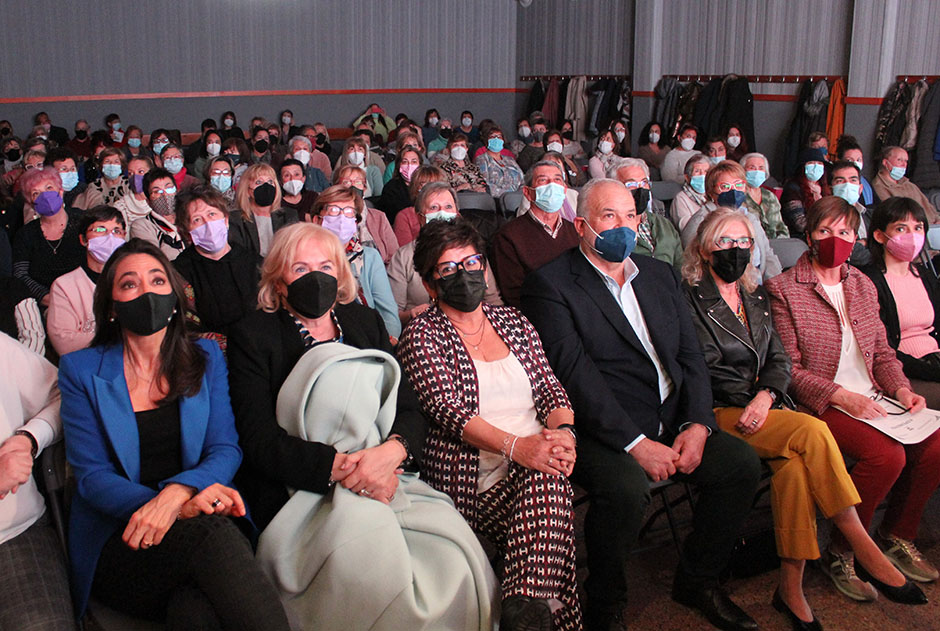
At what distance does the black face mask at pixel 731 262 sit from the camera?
10.3ft

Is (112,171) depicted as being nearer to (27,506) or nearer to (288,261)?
(288,261)

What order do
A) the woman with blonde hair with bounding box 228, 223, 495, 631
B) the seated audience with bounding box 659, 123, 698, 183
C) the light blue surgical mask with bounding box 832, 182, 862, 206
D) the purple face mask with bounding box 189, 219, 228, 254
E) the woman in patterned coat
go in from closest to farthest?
the woman with blonde hair with bounding box 228, 223, 495, 631
the woman in patterned coat
the purple face mask with bounding box 189, 219, 228, 254
the light blue surgical mask with bounding box 832, 182, 862, 206
the seated audience with bounding box 659, 123, 698, 183

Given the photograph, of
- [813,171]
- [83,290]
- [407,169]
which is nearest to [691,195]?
[813,171]

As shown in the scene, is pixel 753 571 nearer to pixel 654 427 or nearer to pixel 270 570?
pixel 654 427

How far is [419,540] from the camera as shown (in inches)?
87.7

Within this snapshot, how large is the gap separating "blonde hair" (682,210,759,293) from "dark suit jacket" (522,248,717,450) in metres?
0.24

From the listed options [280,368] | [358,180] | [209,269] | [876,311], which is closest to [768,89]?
[358,180]

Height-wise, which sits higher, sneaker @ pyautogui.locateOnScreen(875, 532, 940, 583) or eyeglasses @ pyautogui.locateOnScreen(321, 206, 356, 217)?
eyeglasses @ pyautogui.locateOnScreen(321, 206, 356, 217)

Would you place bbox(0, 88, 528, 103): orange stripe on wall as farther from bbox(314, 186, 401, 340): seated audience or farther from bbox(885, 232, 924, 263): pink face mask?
bbox(885, 232, 924, 263): pink face mask

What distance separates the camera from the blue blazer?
2.11 m

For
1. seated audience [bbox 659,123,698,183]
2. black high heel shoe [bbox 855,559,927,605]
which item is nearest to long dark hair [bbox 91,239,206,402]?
black high heel shoe [bbox 855,559,927,605]

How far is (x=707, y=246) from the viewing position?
10.5 ft

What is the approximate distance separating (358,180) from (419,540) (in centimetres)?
338

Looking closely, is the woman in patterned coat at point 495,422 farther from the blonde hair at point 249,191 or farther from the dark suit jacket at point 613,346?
the blonde hair at point 249,191
